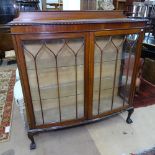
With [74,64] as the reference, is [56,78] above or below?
below

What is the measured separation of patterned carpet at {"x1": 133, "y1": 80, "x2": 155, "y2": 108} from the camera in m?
2.14

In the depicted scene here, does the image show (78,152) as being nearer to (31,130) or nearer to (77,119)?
(77,119)

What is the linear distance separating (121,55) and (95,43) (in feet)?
1.17

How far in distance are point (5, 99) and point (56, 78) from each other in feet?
4.00

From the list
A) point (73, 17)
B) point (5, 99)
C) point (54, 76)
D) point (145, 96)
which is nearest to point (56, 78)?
point (54, 76)

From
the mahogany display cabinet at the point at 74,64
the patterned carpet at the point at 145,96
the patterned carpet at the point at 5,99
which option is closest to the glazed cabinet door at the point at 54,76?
the mahogany display cabinet at the point at 74,64

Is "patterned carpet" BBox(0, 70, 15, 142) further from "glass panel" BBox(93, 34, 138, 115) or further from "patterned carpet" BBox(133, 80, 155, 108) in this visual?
"patterned carpet" BBox(133, 80, 155, 108)

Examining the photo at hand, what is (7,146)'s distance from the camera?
153 cm

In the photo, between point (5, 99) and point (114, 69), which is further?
point (5, 99)

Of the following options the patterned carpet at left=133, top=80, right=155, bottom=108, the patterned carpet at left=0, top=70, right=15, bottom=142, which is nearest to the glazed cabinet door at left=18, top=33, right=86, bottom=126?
the patterned carpet at left=0, top=70, right=15, bottom=142

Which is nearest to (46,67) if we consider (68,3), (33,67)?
(33,67)

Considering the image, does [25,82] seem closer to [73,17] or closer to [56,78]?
[56,78]

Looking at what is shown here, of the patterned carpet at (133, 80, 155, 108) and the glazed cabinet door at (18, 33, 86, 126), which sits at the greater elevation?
the glazed cabinet door at (18, 33, 86, 126)

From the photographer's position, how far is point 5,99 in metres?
2.27
